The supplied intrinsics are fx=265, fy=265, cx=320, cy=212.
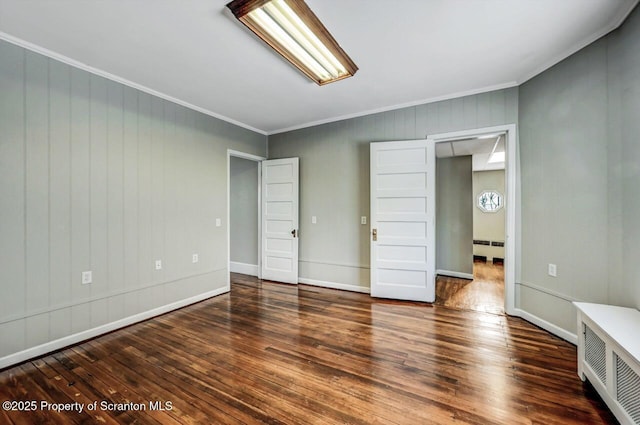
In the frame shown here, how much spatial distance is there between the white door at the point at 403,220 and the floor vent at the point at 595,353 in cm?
172

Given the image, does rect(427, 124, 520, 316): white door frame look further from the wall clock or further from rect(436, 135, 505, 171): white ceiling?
the wall clock

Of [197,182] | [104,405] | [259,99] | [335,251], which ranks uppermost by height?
[259,99]

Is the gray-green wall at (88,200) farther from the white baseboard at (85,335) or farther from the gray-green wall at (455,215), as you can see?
the gray-green wall at (455,215)

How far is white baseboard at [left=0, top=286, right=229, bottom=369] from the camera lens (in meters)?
2.18

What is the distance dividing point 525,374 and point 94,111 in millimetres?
4503

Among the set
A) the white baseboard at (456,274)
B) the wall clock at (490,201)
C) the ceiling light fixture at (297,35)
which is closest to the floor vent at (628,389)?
the ceiling light fixture at (297,35)

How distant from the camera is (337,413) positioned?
1.64 m

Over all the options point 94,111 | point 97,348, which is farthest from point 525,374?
point 94,111

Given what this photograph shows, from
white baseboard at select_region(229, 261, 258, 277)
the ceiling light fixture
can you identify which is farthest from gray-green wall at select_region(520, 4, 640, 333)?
white baseboard at select_region(229, 261, 258, 277)

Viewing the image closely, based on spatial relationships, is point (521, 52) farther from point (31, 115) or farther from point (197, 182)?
point (31, 115)

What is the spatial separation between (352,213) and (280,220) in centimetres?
131

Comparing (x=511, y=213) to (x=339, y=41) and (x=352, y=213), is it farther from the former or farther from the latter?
(x=339, y=41)

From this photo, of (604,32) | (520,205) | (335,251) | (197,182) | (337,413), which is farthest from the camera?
(335,251)

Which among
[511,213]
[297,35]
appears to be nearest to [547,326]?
[511,213]
